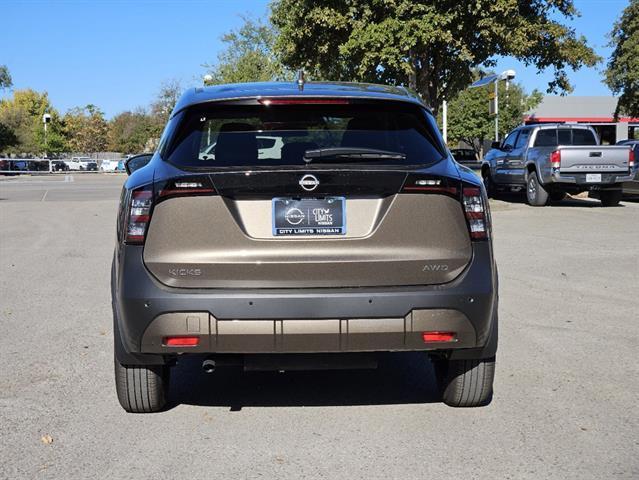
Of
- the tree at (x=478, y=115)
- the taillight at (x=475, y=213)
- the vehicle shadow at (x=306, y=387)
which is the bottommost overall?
the vehicle shadow at (x=306, y=387)

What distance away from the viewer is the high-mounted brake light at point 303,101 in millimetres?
4406

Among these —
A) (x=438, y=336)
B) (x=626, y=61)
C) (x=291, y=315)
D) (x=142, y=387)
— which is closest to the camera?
(x=291, y=315)

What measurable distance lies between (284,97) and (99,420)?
2.06 metres

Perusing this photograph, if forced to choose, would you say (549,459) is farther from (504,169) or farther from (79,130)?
(79,130)

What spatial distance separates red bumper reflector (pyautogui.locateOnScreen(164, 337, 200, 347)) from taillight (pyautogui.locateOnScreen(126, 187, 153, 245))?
1.64ft

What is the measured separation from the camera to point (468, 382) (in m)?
4.73

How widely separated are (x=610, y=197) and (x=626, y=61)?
2138 centimetres

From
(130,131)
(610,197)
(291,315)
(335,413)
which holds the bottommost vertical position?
(610,197)

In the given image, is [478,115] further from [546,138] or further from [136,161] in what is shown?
[136,161]

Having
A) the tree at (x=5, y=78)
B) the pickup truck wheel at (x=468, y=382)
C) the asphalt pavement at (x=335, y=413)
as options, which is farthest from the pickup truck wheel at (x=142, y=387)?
the tree at (x=5, y=78)

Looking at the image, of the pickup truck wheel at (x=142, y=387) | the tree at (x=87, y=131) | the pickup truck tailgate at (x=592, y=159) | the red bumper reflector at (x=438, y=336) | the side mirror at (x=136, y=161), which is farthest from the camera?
the tree at (x=87, y=131)

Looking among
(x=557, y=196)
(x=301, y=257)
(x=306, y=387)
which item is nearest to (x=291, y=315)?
(x=301, y=257)

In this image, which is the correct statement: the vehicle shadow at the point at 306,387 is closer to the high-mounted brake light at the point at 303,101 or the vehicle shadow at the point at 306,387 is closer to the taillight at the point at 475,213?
the taillight at the point at 475,213

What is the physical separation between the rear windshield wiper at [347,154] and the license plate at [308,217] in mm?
218
